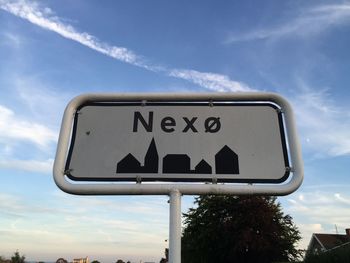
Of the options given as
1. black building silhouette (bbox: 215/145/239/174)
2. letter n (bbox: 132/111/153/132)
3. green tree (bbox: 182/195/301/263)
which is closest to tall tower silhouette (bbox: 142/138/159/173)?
letter n (bbox: 132/111/153/132)

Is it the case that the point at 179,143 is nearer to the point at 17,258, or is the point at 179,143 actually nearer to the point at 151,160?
the point at 151,160

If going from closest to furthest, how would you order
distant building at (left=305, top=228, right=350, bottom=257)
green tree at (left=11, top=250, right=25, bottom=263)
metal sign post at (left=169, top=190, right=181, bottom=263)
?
1. metal sign post at (left=169, top=190, right=181, bottom=263)
2. green tree at (left=11, top=250, right=25, bottom=263)
3. distant building at (left=305, top=228, right=350, bottom=257)

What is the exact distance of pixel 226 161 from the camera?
2.23 m

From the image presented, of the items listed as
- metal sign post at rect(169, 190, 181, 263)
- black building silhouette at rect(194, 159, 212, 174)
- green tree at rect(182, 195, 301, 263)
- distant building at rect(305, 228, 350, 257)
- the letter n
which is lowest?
metal sign post at rect(169, 190, 181, 263)

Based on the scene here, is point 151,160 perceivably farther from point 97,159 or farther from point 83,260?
point 83,260

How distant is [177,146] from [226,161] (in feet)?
0.92

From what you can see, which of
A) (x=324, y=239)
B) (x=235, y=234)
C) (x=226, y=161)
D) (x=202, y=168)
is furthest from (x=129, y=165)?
(x=324, y=239)

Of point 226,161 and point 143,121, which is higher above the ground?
point 143,121

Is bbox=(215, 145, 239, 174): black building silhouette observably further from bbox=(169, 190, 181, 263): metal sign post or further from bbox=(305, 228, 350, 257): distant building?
bbox=(305, 228, 350, 257): distant building

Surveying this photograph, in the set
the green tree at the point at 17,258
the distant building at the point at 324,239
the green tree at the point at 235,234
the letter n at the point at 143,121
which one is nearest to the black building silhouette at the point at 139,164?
the letter n at the point at 143,121

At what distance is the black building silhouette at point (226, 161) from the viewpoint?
2205 mm

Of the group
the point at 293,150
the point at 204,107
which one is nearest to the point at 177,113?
the point at 204,107

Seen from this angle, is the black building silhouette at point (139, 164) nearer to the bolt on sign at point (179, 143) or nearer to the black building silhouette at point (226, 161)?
the bolt on sign at point (179, 143)

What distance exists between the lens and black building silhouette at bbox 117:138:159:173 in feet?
7.29
